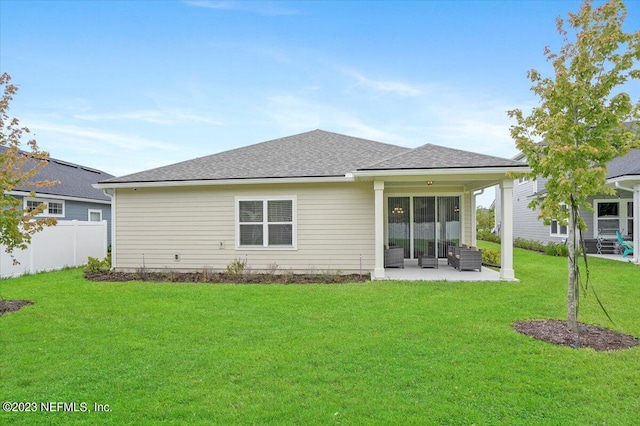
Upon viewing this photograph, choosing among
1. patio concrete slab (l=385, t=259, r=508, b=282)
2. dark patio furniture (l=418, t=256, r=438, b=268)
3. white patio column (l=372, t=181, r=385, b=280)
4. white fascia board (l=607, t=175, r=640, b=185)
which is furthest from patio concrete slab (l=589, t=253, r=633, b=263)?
white patio column (l=372, t=181, r=385, b=280)

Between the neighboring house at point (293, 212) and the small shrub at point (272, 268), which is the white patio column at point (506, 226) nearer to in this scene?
the neighboring house at point (293, 212)

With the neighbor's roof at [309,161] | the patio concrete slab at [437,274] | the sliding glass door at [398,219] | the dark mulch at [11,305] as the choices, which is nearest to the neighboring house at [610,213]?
the patio concrete slab at [437,274]

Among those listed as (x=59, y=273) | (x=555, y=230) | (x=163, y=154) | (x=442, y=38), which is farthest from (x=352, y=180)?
(x=163, y=154)

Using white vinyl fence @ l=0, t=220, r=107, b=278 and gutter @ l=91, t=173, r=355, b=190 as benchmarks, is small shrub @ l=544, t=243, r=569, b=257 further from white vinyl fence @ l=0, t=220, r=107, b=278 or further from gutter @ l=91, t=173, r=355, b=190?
white vinyl fence @ l=0, t=220, r=107, b=278

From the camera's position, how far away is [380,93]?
645 inches

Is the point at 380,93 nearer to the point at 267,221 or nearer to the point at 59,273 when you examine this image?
the point at 267,221

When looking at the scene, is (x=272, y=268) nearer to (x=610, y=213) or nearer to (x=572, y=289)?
(x=572, y=289)

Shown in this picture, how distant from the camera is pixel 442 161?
900 cm

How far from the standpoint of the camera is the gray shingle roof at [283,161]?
10461 millimetres

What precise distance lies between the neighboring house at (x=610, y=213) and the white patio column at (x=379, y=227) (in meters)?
4.07

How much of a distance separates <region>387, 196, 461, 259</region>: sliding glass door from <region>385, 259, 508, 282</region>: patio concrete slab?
3.55ft

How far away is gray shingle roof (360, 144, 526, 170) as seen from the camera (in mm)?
8656

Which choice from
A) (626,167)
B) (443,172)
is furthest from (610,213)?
(443,172)

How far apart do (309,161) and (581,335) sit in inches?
319
